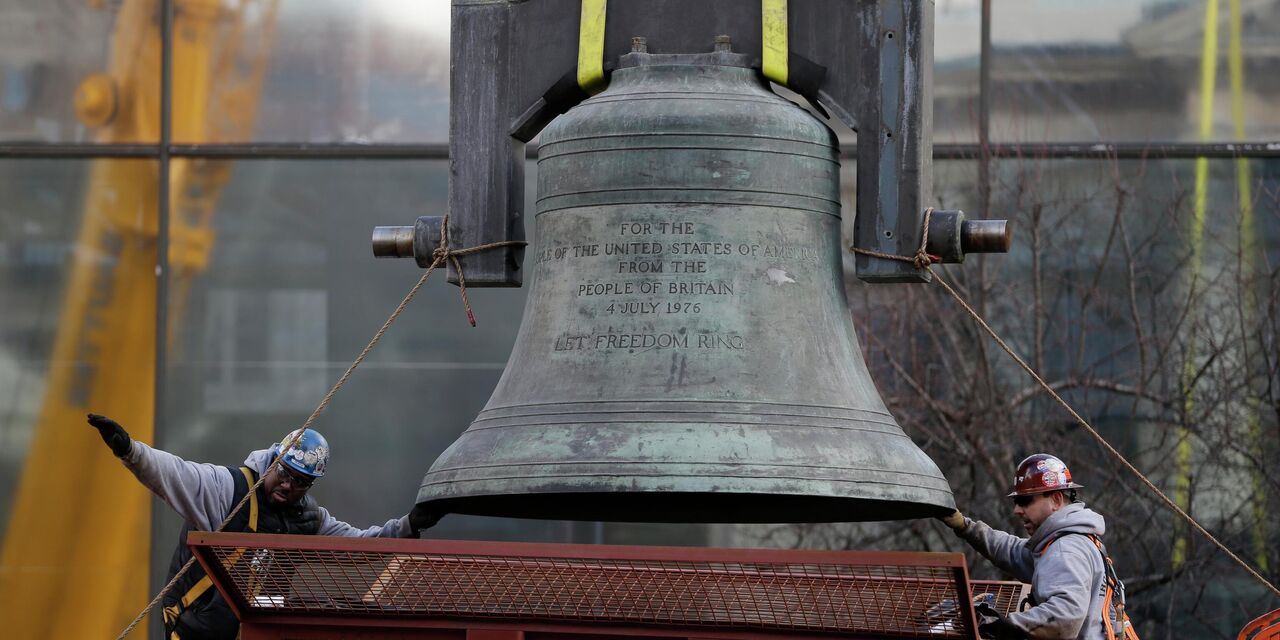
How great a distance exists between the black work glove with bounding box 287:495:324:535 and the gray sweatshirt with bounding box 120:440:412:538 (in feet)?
0.66

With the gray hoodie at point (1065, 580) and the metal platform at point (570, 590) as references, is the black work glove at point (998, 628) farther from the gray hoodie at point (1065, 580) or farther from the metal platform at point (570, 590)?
the metal platform at point (570, 590)

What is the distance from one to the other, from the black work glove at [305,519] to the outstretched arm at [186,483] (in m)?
0.27

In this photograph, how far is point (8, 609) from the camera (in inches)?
436

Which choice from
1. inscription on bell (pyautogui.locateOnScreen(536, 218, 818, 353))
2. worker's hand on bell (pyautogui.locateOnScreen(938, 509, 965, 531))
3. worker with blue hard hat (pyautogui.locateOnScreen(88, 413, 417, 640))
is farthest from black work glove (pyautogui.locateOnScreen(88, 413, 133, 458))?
worker's hand on bell (pyautogui.locateOnScreen(938, 509, 965, 531))

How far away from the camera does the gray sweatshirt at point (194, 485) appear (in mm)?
6445

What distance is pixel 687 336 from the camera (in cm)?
576

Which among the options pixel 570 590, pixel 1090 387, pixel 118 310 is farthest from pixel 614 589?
pixel 118 310

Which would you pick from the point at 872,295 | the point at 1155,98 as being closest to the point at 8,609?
the point at 872,295

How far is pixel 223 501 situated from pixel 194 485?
17 centimetres

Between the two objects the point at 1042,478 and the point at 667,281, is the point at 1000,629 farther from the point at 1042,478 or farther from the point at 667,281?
the point at 667,281

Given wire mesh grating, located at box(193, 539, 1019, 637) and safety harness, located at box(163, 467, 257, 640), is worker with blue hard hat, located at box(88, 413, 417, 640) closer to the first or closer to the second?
safety harness, located at box(163, 467, 257, 640)

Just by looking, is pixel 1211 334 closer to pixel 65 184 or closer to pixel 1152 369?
pixel 1152 369

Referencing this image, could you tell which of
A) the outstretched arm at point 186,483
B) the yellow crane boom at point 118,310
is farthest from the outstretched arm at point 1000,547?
the yellow crane boom at point 118,310

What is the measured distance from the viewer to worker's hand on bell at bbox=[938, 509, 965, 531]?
20.3 feet
